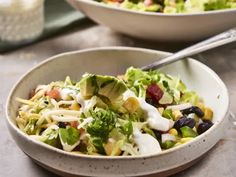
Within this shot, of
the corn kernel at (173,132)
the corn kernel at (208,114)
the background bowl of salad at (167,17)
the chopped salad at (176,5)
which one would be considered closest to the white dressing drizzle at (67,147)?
the corn kernel at (173,132)

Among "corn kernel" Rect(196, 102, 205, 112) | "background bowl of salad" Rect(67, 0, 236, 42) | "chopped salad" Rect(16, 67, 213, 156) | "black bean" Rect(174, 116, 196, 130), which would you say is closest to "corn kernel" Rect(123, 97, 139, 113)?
"chopped salad" Rect(16, 67, 213, 156)

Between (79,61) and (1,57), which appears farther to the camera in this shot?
(1,57)

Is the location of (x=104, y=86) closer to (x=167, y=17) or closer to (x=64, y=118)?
(x=64, y=118)

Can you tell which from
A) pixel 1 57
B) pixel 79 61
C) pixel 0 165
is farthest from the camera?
pixel 1 57

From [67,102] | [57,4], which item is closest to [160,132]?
[67,102]

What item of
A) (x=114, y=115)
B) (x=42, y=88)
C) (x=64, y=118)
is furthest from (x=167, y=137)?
(x=42, y=88)

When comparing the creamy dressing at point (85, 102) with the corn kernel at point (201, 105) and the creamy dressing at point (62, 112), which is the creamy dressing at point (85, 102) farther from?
the corn kernel at point (201, 105)

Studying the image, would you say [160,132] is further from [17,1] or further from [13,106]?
[17,1]
